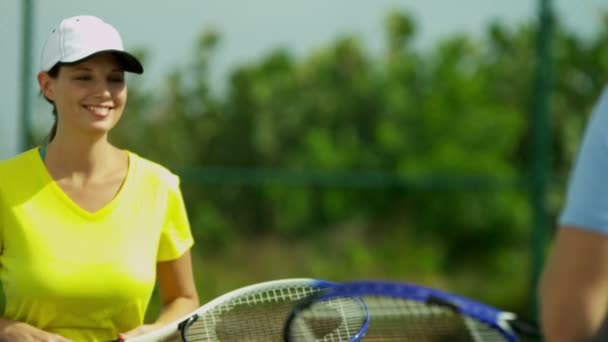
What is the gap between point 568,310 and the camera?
61.9 inches

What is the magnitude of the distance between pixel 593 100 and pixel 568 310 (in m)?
5.55

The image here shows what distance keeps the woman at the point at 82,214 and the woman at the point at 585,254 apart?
46.5 inches

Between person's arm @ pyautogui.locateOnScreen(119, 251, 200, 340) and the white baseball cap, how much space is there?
1.41 feet

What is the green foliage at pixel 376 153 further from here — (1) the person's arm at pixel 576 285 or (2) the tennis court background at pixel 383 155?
(1) the person's arm at pixel 576 285

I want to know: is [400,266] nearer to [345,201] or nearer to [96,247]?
[345,201]

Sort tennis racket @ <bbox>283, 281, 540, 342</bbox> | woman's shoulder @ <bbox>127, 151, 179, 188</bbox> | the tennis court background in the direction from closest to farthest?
tennis racket @ <bbox>283, 281, 540, 342</bbox>, woman's shoulder @ <bbox>127, 151, 179, 188</bbox>, the tennis court background

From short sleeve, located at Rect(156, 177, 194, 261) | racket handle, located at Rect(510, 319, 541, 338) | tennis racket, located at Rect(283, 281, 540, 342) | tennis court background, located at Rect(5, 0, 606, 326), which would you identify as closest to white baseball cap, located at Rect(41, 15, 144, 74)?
short sleeve, located at Rect(156, 177, 194, 261)

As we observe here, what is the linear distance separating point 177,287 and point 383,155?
4333mm

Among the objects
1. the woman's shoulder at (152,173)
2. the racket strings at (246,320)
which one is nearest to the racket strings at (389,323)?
the racket strings at (246,320)

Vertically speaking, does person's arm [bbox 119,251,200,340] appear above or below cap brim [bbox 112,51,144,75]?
below

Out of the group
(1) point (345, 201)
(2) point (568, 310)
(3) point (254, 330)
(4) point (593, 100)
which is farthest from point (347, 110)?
(2) point (568, 310)

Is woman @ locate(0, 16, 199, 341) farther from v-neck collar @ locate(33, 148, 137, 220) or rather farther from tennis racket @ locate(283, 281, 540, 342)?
tennis racket @ locate(283, 281, 540, 342)

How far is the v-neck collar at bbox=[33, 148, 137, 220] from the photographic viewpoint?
2.60 m

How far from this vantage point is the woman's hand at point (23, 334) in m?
2.47
